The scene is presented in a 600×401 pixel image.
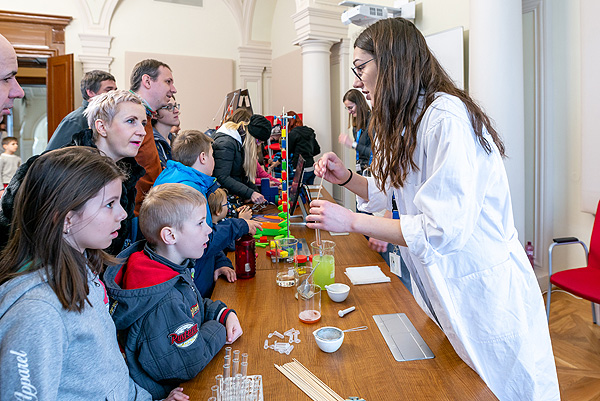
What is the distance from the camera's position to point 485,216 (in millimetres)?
1142

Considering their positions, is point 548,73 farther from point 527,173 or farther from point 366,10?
point 366,10

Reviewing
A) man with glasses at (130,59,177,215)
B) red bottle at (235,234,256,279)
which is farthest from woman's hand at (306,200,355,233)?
man with glasses at (130,59,177,215)

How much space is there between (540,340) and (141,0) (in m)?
8.40

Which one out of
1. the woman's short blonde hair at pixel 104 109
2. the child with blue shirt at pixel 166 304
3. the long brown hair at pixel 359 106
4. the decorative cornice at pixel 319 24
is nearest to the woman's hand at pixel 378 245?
the child with blue shirt at pixel 166 304

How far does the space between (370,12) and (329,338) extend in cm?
348

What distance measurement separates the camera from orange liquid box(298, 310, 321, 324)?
4.24 feet

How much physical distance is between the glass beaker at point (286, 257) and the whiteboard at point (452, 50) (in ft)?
7.49

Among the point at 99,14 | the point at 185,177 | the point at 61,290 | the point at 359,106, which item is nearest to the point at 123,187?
the point at 185,177

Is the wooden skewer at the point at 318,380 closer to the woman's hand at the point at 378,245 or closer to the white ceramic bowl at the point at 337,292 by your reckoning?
the white ceramic bowl at the point at 337,292

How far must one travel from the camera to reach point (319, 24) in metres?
5.68

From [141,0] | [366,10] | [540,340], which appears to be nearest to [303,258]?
[540,340]

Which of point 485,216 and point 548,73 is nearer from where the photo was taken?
point 485,216

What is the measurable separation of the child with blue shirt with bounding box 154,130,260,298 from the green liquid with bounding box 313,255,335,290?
380mm

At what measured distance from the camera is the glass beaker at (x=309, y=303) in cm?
132
